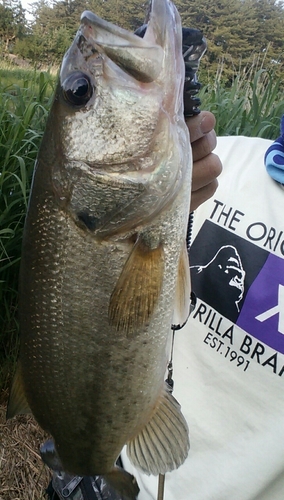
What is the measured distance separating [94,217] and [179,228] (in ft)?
0.65

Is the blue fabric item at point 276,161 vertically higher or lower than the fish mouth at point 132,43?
lower

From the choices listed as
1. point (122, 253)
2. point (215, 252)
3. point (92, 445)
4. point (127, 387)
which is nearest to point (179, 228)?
point (122, 253)

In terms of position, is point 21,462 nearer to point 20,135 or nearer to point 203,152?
point 20,135

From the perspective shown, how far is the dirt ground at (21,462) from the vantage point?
2387 millimetres

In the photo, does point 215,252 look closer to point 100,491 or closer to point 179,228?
point 179,228

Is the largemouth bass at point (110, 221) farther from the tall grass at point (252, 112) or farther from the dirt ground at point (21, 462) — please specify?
the tall grass at point (252, 112)

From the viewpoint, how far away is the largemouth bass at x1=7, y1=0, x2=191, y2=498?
925mm

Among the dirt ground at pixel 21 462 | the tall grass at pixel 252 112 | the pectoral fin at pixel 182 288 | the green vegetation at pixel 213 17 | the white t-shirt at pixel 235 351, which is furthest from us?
the green vegetation at pixel 213 17

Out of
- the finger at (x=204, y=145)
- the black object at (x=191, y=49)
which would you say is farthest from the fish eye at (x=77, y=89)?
the finger at (x=204, y=145)

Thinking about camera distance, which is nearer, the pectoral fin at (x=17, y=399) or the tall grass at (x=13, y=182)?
the pectoral fin at (x=17, y=399)

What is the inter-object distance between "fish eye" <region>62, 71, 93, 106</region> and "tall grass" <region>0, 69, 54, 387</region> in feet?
3.88

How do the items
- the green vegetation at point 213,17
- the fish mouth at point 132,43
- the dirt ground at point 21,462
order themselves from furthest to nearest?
the green vegetation at point 213,17, the dirt ground at point 21,462, the fish mouth at point 132,43

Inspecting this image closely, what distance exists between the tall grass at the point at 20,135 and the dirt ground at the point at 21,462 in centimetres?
31

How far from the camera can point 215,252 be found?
148 cm
